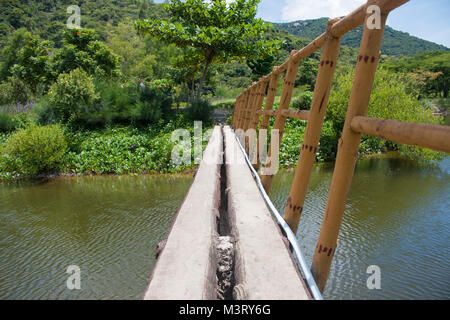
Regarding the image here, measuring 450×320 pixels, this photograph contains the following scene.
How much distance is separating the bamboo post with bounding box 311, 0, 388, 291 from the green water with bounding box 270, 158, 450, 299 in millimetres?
1449

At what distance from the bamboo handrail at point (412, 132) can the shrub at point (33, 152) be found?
27.4 ft

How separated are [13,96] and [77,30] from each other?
10.5 m

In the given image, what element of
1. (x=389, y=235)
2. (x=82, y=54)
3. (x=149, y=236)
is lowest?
(x=149, y=236)

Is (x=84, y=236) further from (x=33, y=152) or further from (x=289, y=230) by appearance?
(x=33, y=152)

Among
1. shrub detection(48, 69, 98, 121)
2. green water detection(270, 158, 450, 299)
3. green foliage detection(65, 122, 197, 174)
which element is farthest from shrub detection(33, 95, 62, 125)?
green water detection(270, 158, 450, 299)

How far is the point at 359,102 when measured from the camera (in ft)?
3.68

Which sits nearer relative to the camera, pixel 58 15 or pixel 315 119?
pixel 315 119

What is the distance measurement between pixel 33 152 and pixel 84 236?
4969mm

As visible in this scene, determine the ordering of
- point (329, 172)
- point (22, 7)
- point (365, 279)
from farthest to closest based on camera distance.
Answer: point (22, 7) → point (329, 172) → point (365, 279)

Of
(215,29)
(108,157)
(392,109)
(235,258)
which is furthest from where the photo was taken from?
(215,29)

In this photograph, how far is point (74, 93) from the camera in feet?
31.1

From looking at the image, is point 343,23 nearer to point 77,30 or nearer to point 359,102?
point 359,102

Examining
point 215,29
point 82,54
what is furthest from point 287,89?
point 82,54
